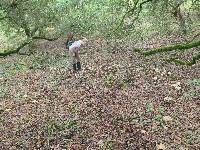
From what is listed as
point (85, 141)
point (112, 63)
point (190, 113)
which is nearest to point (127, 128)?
point (85, 141)

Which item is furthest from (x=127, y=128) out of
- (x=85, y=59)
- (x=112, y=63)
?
(x=85, y=59)

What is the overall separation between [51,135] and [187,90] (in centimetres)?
556

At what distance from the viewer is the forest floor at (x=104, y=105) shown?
39.7 ft

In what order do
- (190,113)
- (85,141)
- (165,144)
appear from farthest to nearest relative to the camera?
(190,113)
(85,141)
(165,144)

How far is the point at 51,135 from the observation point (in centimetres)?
1288

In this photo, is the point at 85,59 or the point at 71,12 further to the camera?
the point at 71,12

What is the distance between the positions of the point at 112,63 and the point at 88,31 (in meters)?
6.55

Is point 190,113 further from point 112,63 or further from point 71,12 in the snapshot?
point 71,12

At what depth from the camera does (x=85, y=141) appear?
40.0 feet

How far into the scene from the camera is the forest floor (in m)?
12.1

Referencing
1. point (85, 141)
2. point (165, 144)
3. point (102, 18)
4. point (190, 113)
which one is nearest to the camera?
point (165, 144)

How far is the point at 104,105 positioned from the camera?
48.4ft

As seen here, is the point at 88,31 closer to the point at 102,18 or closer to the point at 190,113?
the point at 102,18

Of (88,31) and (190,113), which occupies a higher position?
(190,113)
